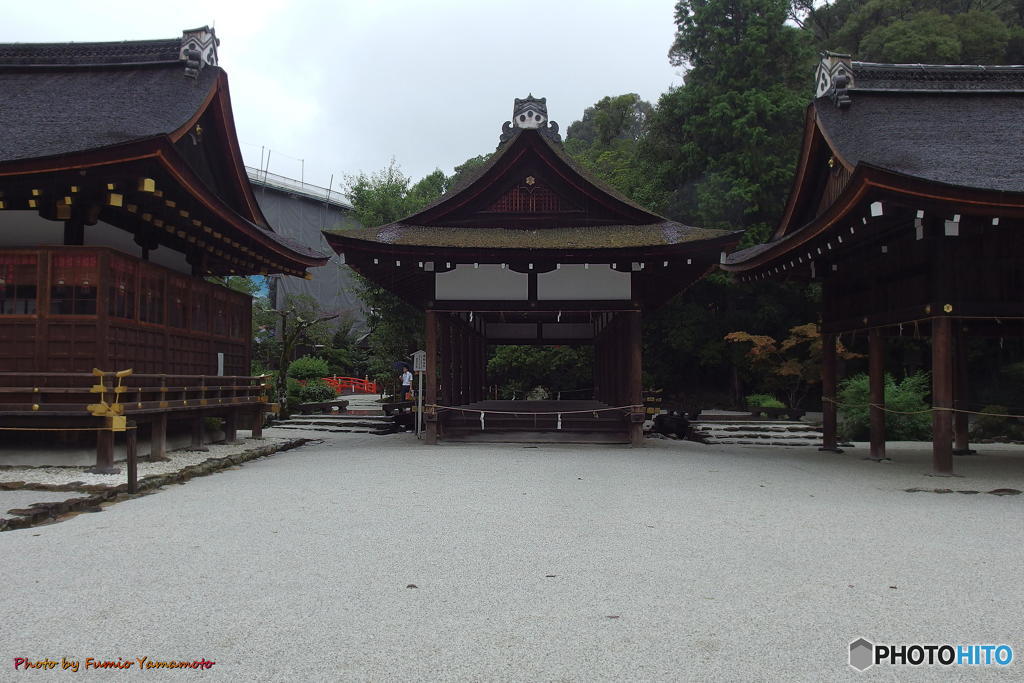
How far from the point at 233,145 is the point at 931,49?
29924 millimetres

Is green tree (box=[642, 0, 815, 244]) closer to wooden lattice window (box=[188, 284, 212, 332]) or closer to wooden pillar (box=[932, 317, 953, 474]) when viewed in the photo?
wooden pillar (box=[932, 317, 953, 474])

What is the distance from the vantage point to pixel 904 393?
59.4 ft

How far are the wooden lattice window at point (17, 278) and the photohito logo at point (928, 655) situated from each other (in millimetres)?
10049

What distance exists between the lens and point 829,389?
1366 centimetres

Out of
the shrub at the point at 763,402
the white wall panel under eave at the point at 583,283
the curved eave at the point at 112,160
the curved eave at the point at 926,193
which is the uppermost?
the curved eave at the point at 112,160

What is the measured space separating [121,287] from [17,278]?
3.89 ft

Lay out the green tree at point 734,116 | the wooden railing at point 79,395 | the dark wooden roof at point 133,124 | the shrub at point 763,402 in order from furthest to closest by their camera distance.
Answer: the green tree at point 734,116, the shrub at point 763,402, the wooden railing at point 79,395, the dark wooden roof at point 133,124

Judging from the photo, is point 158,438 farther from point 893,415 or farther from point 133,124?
point 893,415

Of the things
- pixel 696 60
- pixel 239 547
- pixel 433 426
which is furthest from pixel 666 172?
pixel 239 547

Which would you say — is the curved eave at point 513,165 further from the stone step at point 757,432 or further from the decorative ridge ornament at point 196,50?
the stone step at point 757,432

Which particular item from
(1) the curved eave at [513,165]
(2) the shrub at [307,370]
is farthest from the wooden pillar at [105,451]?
(2) the shrub at [307,370]

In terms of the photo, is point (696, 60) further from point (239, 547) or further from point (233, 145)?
point (239, 547)

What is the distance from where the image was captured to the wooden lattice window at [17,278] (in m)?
9.12

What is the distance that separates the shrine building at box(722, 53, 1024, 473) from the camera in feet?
29.9
